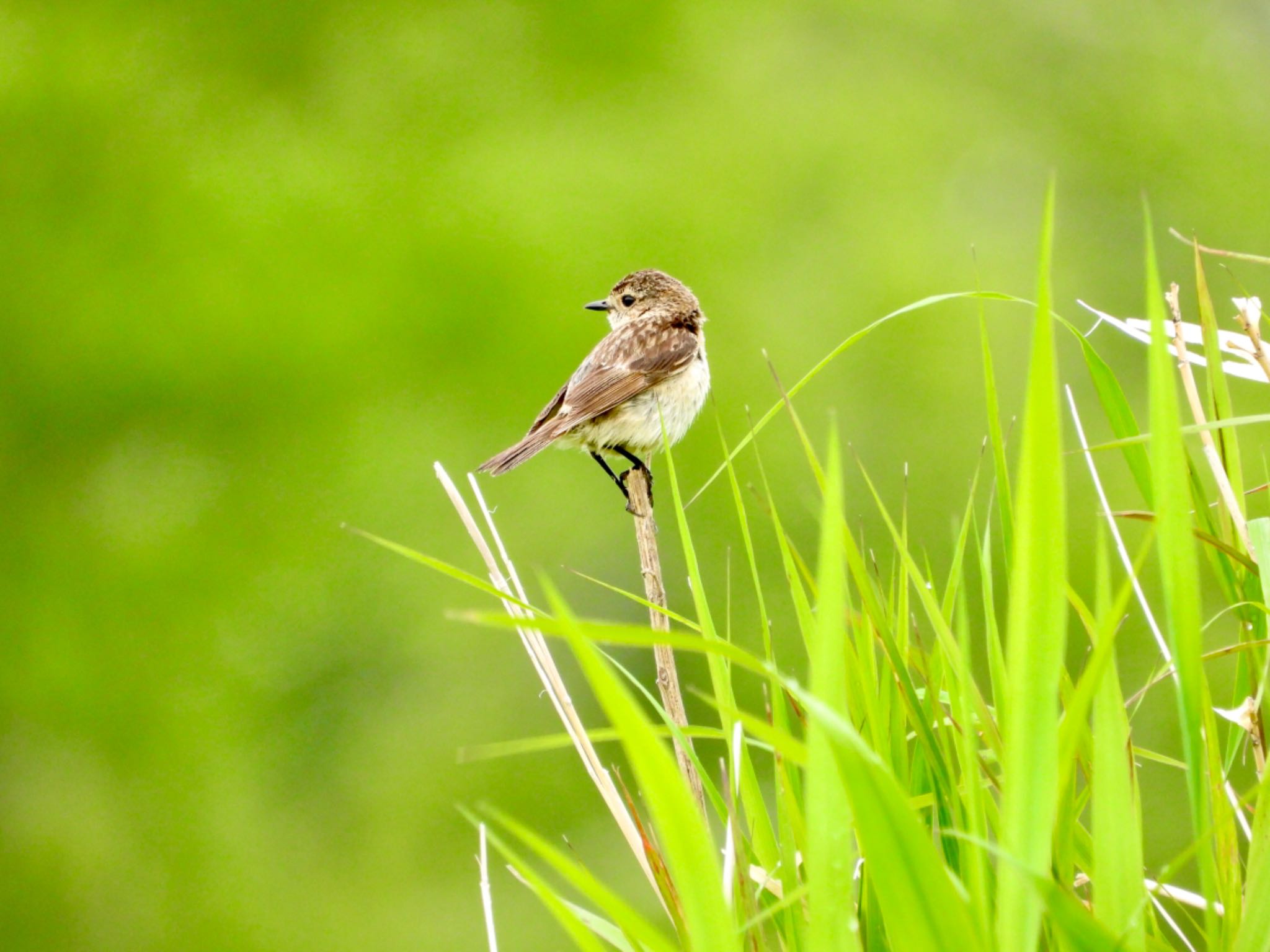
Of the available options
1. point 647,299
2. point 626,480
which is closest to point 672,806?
point 626,480

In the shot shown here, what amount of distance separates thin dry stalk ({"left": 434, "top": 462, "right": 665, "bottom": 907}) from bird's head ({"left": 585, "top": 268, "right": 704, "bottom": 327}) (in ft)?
11.6

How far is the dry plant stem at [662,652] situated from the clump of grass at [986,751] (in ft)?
0.38

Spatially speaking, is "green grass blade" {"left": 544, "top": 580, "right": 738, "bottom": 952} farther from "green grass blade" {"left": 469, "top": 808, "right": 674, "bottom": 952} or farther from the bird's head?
the bird's head

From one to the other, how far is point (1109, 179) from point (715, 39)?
730cm

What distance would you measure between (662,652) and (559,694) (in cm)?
19

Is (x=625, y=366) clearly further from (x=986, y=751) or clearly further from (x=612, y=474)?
(x=986, y=751)

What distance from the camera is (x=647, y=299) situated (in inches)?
229

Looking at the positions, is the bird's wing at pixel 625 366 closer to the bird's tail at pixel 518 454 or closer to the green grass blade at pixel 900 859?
the bird's tail at pixel 518 454

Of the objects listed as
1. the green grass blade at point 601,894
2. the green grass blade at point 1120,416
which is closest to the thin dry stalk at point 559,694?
the green grass blade at point 601,894

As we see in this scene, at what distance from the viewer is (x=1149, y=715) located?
1717 centimetres

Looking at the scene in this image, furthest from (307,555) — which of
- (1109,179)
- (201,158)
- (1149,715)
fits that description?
(1109,179)

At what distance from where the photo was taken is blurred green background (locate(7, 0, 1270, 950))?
55.5 feet

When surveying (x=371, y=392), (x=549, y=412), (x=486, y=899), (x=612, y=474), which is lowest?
(x=371, y=392)

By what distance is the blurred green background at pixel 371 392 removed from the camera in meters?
16.9
